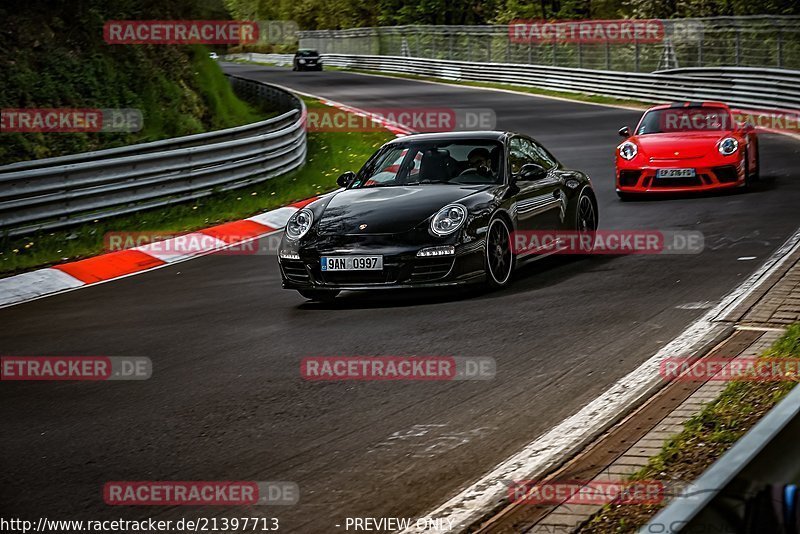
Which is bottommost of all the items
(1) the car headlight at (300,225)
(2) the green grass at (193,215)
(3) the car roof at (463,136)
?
(2) the green grass at (193,215)

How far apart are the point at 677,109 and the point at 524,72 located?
2651 cm

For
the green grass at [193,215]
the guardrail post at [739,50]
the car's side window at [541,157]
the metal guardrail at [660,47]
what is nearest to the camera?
the car's side window at [541,157]

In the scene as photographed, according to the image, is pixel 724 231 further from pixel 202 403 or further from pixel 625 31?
pixel 625 31

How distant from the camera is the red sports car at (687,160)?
14500 millimetres

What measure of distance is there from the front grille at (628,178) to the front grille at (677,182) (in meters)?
0.25

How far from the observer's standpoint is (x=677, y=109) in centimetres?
1563

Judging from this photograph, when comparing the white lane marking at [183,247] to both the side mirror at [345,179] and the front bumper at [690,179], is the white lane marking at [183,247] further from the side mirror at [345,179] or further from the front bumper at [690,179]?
the front bumper at [690,179]

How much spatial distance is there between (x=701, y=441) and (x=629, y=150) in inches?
413

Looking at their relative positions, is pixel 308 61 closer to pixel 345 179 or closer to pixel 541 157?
pixel 541 157

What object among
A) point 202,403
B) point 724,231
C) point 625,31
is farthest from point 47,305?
point 625,31

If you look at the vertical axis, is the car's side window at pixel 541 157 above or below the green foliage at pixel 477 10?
below

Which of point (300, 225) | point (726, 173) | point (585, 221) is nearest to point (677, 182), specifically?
point (726, 173)

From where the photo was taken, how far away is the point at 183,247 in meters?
13.6

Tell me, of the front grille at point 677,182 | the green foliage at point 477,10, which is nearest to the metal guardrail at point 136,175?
the front grille at point 677,182
